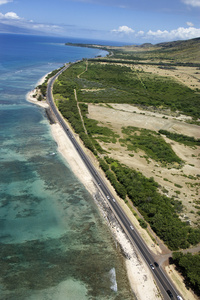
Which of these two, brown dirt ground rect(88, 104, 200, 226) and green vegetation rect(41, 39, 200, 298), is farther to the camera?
brown dirt ground rect(88, 104, 200, 226)

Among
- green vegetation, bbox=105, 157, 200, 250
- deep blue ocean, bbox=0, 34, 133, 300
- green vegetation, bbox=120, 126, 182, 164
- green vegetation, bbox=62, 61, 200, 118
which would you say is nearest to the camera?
deep blue ocean, bbox=0, 34, 133, 300

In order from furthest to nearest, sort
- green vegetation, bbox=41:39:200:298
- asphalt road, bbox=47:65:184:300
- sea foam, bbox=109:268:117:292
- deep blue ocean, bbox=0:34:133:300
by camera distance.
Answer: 1. green vegetation, bbox=41:39:200:298
2. asphalt road, bbox=47:65:184:300
3. sea foam, bbox=109:268:117:292
4. deep blue ocean, bbox=0:34:133:300

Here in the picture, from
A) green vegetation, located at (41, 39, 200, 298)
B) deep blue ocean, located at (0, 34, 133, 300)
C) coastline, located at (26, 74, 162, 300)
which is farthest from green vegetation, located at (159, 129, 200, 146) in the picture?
deep blue ocean, located at (0, 34, 133, 300)

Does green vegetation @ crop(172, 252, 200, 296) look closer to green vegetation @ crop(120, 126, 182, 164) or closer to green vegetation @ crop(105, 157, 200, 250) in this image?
green vegetation @ crop(105, 157, 200, 250)

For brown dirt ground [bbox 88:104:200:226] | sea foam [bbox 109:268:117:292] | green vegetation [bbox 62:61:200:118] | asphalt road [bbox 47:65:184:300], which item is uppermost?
green vegetation [bbox 62:61:200:118]

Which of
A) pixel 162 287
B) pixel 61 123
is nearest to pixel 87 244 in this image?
pixel 162 287

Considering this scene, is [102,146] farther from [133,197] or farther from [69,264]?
[69,264]

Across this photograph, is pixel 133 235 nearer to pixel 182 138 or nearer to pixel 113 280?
pixel 113 280
